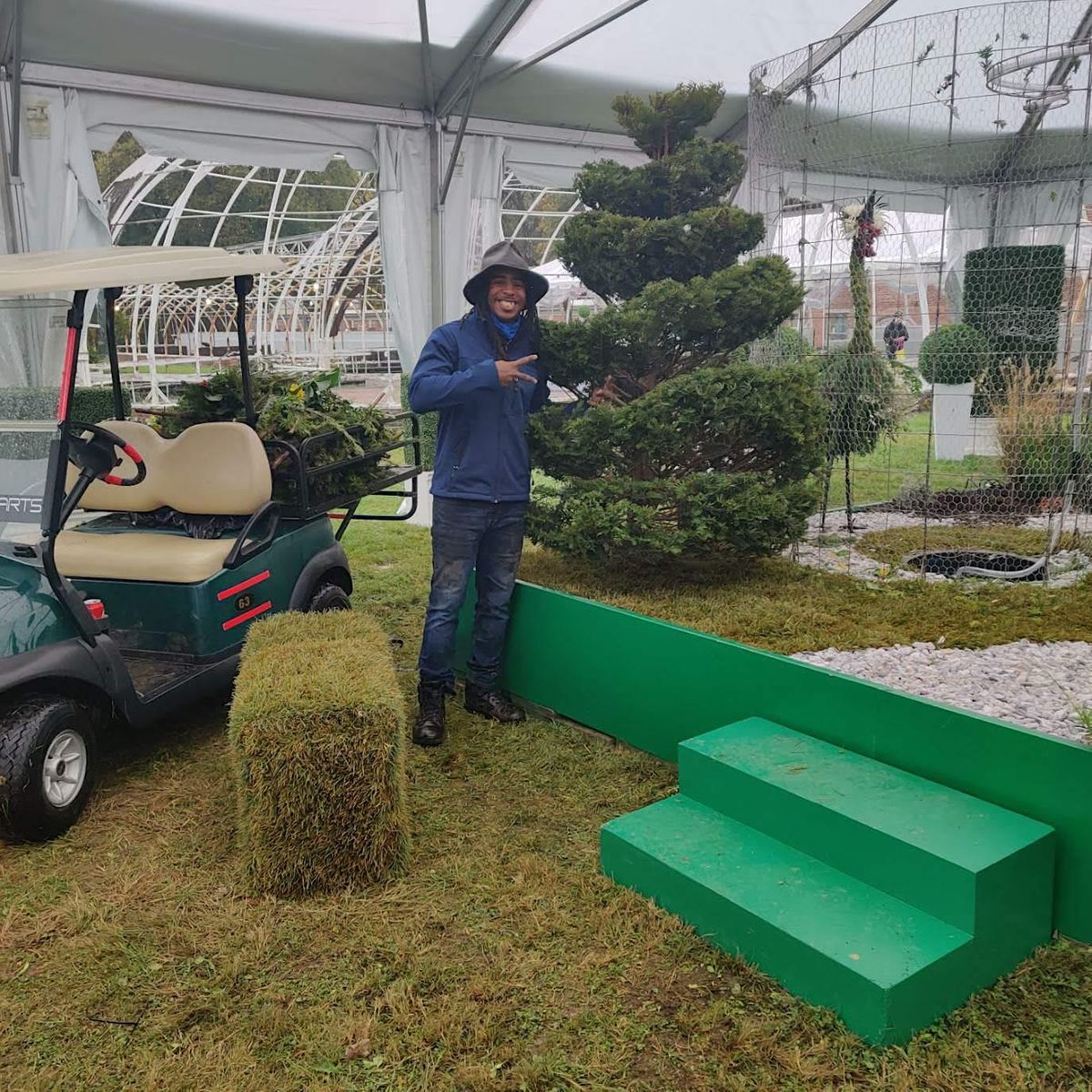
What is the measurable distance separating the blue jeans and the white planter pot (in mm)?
5356

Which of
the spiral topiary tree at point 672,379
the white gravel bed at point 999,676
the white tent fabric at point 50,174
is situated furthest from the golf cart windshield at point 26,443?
the white tent fabric at point 50,174

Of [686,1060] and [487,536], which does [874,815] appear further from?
[487,536]

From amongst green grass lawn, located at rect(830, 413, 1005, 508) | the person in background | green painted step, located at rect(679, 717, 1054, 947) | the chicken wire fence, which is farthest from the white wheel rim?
the person in background

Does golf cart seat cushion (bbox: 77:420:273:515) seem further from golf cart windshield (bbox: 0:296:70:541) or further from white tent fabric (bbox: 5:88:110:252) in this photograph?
white tent fabric (bbox: 5:88:110:252)

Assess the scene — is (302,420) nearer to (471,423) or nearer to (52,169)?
(471,423)

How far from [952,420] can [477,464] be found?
20.4ft

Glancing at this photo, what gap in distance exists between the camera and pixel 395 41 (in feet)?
26.8

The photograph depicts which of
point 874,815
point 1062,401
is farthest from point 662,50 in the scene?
point 874,815

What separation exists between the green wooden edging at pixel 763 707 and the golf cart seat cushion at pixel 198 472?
1.11 meters

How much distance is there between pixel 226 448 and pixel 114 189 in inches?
462

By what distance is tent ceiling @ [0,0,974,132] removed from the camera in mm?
7363

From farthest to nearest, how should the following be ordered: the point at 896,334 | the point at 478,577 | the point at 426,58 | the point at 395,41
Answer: the point at 426,58, the point at 395,41, the point at 896,334, the point at 478,577

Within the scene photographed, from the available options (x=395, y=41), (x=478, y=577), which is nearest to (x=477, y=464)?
(x=478, y=577)

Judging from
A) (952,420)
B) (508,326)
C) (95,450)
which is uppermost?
(508,326)
